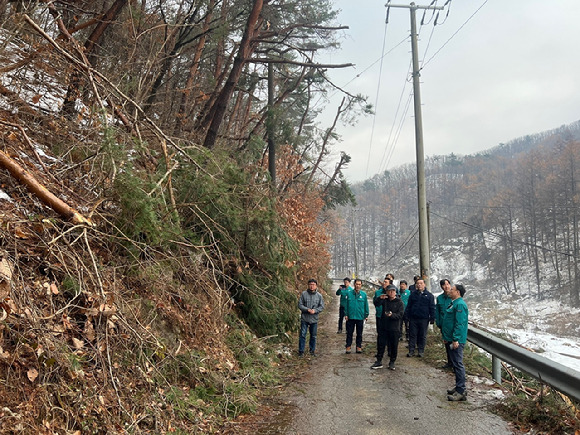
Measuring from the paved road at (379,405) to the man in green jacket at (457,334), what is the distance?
0.56ft

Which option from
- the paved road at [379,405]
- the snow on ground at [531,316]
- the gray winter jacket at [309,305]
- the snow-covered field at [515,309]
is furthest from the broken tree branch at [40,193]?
the snow on ground at [531,316]

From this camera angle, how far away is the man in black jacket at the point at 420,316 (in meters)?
9.35

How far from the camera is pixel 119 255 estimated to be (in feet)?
19.6

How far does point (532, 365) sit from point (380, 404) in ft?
7.13

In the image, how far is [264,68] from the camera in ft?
58.1

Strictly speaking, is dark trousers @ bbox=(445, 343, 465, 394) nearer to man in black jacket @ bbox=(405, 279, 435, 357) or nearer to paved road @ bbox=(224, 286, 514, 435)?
paved road @ bbox=(224, 286, 514, 435)

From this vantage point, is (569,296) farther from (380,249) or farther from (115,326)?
(380,249)

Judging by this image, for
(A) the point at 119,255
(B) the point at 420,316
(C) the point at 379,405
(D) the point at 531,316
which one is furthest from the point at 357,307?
(D) the point at 531,316

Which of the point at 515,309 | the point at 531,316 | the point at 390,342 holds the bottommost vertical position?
the point at 515,309

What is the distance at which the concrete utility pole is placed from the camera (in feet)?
40.3

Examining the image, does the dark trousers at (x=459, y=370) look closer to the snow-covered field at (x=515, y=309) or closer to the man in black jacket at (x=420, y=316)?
the man in black jacket at (x=420, y=316)

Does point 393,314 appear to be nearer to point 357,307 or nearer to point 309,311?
point 357,307

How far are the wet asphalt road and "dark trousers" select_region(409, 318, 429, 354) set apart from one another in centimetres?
59

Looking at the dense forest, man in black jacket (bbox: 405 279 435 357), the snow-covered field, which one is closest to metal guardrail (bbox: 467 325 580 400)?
man in black jacket (bbox: 405 279 435 357)
